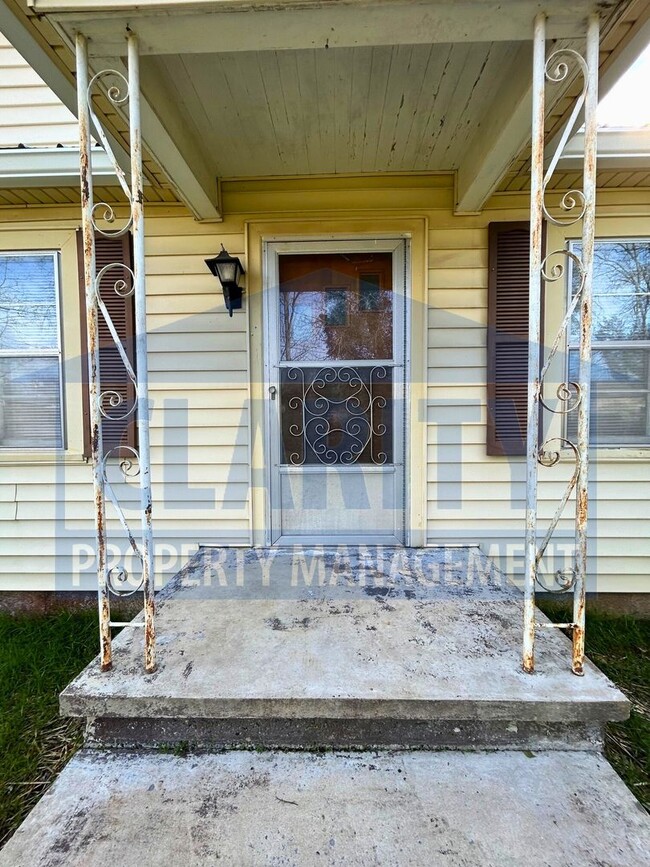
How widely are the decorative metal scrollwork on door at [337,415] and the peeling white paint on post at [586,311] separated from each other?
51.4 inches

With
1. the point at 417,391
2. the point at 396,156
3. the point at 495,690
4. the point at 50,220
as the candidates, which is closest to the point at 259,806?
the point at 495,690

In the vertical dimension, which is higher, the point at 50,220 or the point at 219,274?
the point at 50,220

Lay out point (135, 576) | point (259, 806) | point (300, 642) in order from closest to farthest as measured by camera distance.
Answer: point (259, 806) < point (300, 642) < point (135, 576)

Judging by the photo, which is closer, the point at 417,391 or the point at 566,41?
the point at 566,41

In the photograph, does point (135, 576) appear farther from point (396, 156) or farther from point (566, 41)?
point (566, 41)

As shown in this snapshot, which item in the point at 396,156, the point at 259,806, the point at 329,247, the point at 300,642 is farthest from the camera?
the point at 329,247

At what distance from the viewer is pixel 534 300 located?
4.68 feet

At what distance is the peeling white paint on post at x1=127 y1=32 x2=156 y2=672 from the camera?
140 cm

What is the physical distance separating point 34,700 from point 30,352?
193 centimetres

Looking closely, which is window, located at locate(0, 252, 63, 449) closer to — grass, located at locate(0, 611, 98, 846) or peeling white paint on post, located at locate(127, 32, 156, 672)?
grass, located at locate(0, 611, 98, 846)

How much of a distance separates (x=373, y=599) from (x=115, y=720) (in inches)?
44.0

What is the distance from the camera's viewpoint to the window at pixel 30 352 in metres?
2.71

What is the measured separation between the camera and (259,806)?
1.26 metres

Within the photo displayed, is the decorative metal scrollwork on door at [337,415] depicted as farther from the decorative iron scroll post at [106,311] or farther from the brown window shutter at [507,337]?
the decorative iron scroll post at [106,311]
